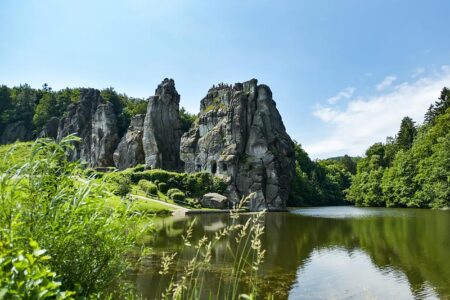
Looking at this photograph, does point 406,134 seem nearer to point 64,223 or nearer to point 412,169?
point 412,169

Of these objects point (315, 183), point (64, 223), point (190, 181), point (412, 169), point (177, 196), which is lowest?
point (177, 196)

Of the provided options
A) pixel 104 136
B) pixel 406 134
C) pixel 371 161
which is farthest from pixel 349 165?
pixel 104 136

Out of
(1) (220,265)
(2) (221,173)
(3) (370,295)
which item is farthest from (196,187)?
(3) (370,295)

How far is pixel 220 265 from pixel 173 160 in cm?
7656

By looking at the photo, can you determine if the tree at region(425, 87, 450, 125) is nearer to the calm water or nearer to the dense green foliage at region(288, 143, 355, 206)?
the dense green foliage at region(288, 143, 355, 206)

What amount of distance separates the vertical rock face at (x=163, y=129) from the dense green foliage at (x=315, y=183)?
119 feet

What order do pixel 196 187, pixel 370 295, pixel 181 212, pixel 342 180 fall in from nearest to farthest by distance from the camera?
pixel 370 295 → pixel 181 212 → pixel 196 187 → pixel 342 180

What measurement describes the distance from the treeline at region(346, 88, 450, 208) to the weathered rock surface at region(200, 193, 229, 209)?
142 ft

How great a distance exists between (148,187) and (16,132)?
262ft

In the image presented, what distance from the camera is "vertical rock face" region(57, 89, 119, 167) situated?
101250 mm

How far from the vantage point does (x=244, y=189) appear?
7575cm

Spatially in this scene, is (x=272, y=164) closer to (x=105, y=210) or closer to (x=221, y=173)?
(x=221, y=173)

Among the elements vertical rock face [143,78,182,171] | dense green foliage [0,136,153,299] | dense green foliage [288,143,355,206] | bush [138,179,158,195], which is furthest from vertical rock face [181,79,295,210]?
dense green foliage [0,136,153,299]

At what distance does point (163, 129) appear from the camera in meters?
94.3
